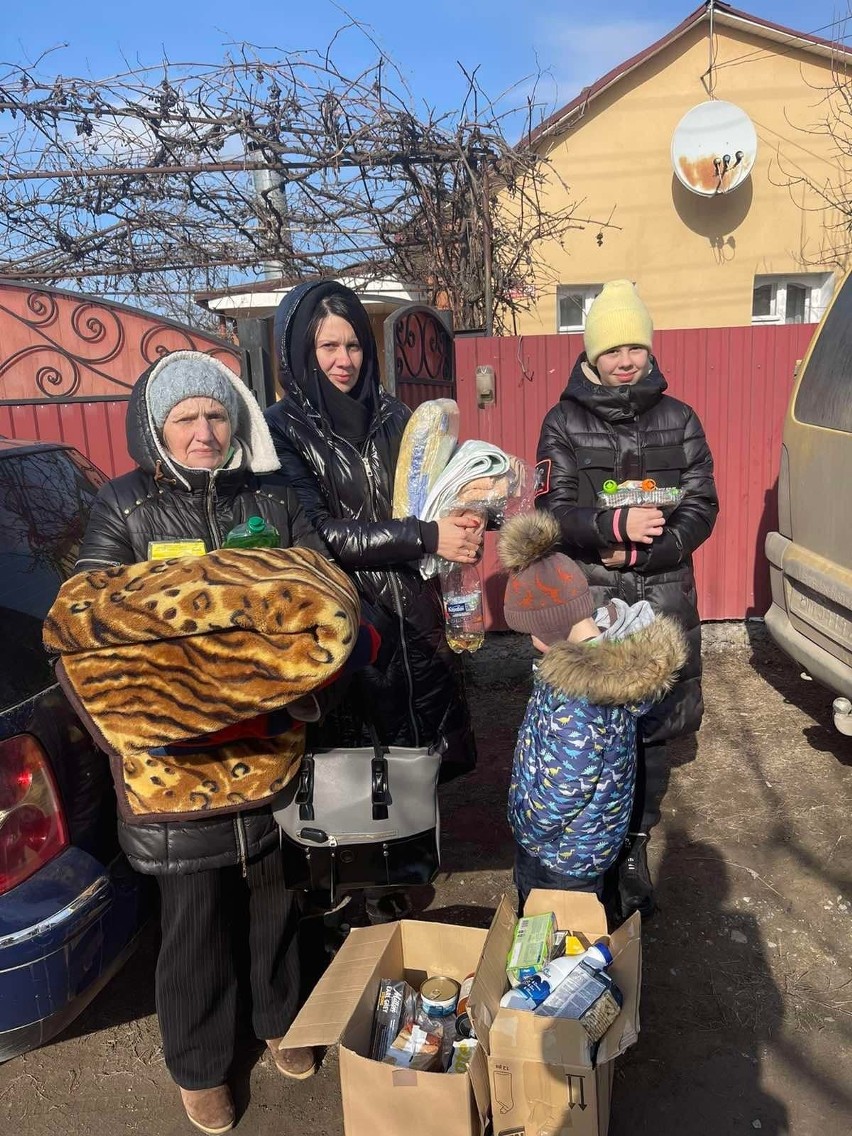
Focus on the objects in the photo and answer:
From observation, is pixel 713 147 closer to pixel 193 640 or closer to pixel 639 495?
pixel 639 495

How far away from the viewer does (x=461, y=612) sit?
2.54 meters

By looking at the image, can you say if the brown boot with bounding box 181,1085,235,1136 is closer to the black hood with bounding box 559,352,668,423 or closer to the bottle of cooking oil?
the bottle of cooking oil

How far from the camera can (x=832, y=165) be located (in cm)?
764

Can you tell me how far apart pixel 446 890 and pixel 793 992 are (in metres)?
1.21

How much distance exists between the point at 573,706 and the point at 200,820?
99 centimetres

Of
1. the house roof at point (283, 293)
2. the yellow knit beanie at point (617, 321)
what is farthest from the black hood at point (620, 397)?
the house roof at point (283, 293)

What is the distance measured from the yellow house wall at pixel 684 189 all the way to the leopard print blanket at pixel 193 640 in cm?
669

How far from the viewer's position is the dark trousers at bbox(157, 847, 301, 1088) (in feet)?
6.04

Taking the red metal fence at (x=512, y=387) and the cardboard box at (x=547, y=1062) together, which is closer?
the cardboard box at (x=547, y=1062)

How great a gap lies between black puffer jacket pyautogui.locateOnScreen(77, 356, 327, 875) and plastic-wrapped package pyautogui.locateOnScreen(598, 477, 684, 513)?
1.35m

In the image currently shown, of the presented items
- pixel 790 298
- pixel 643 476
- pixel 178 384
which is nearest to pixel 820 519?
pixel 643 476

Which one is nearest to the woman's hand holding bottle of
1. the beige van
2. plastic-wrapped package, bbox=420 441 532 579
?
plastic-wrapped package, bbox=420 441 532 579

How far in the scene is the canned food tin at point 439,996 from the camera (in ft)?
6.27

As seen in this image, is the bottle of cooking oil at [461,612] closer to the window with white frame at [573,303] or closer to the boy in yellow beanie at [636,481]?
the boy in yellow beanie at [636,481]
